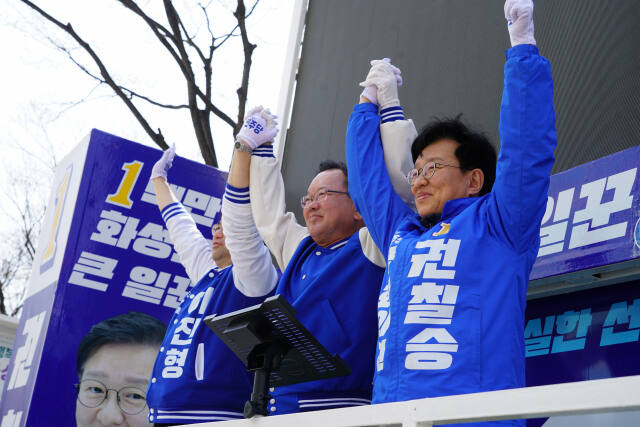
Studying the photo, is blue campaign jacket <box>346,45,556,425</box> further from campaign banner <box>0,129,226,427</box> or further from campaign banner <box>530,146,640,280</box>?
campaign banner <box>0,129,226,427</box>

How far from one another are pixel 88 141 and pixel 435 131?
9.38ft

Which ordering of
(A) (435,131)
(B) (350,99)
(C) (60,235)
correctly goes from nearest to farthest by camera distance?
(A) (435,131) → (B) (350,99) → (C) (60,235)

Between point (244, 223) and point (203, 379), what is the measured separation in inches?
21.9

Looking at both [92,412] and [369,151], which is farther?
[92,412]

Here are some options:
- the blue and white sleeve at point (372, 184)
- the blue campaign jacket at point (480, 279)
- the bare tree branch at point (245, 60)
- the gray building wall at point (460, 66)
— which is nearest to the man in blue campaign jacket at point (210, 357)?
the blue and white sleeve at point (372, 184)

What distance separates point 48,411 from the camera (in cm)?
407

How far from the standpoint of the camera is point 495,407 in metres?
1.24

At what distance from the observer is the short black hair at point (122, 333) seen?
4.20 m

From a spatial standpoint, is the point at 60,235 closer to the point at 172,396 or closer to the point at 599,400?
the point at 172,396

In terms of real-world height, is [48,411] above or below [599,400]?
above

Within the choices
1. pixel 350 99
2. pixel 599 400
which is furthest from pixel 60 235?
pixel 599 400

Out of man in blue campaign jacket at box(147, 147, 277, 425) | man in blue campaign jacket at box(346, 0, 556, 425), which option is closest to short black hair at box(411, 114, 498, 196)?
man in blue campaign jacket at box(346, 0, 556, 425)

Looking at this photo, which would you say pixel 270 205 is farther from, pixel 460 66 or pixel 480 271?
pixel 460 66

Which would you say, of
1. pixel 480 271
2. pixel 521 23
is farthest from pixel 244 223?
pixel 521 23
